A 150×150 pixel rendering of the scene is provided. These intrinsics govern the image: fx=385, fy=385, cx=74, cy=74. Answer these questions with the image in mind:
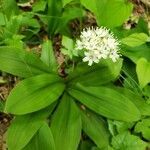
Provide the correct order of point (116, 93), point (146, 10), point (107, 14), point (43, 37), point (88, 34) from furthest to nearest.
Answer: point (146, 10) < point (43, 37) < point (107, 14) < point (116, 93) < point (88, 34)

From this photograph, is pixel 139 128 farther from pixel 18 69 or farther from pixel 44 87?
pixel 18 69

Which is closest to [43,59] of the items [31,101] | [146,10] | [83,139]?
[31,101]

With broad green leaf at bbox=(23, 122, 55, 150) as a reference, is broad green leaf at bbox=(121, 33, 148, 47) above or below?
above

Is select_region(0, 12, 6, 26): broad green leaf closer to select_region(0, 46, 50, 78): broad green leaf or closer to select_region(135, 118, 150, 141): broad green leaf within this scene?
select_region(0, 46, 50, 78): broad green leaf

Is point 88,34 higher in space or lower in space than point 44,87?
higher

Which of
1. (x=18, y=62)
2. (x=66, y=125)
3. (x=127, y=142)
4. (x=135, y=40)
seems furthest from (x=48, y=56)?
(x=127, y=142)

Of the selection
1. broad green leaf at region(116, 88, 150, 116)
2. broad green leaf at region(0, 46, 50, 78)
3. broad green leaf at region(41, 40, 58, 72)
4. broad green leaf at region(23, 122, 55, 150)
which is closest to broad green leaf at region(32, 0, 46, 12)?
broad green leaf at region(41, 40, 58, 72)
